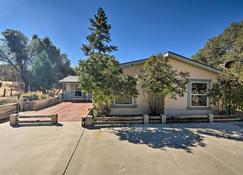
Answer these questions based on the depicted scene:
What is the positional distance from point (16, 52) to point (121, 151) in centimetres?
4181

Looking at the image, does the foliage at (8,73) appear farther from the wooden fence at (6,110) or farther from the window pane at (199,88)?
the window pane at (199,88)

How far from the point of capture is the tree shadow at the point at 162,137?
5828mm

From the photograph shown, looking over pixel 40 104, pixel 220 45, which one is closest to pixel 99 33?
pixel 40 104

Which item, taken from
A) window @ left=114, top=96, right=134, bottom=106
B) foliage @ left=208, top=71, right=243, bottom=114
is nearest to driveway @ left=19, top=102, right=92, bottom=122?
window @ left=114, top=96, right=134, bottom=106

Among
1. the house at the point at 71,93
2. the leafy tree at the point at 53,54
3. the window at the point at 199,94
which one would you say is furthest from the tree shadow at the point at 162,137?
the leafy tree at the point at 53,54

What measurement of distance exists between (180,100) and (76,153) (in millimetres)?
8535

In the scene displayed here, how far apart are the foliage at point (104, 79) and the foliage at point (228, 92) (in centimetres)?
583

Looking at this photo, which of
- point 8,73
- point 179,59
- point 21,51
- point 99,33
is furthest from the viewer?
point 8,73

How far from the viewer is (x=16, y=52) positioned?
36.9 m

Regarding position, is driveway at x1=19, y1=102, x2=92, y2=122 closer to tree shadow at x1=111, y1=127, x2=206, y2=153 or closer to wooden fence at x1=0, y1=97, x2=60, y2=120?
wooden fence at x1=0, y1=97, x2=60, y2=120

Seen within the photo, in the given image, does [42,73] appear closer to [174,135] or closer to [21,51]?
[21,51]

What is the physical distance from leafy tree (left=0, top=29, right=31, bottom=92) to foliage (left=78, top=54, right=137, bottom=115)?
108 ft

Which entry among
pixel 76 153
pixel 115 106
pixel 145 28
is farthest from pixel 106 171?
pixel 145 28

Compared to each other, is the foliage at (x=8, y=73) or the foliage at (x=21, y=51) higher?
the foliage at (x=21, y=51)
